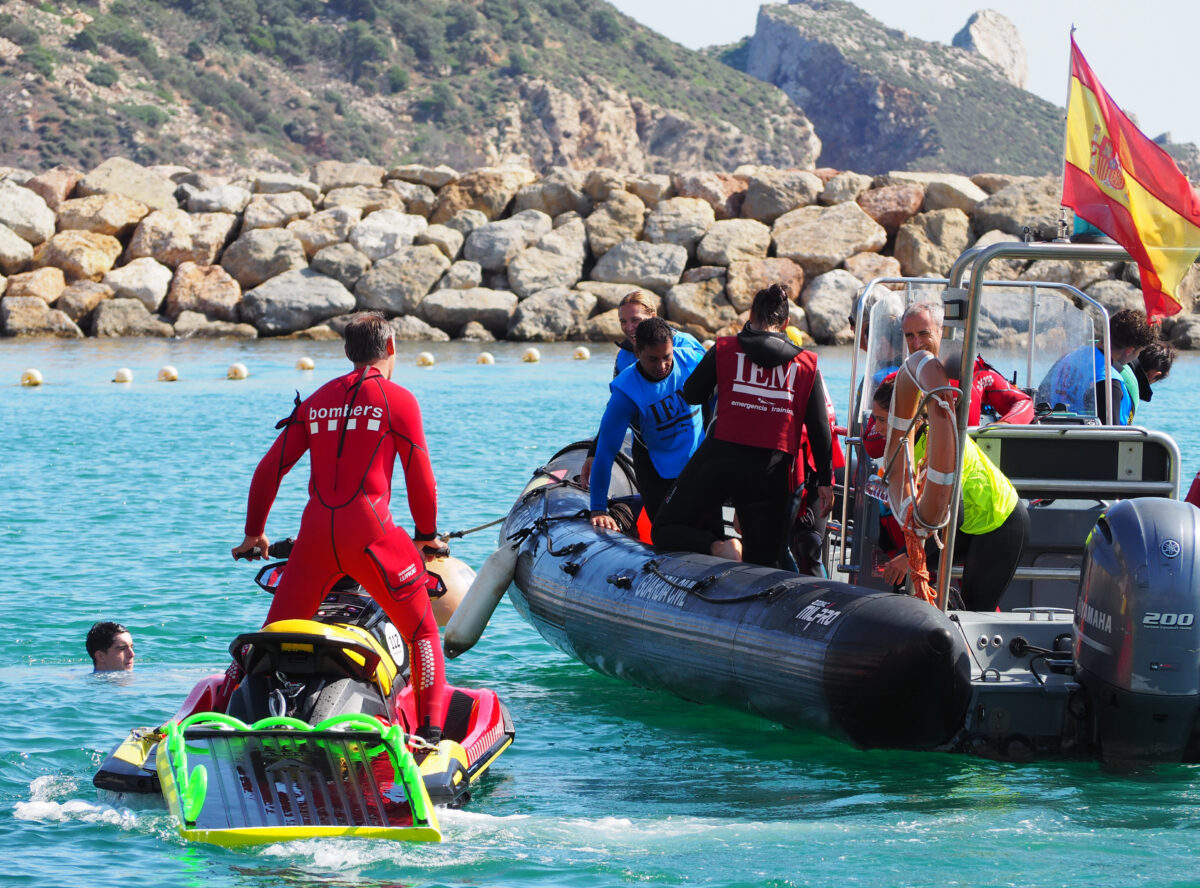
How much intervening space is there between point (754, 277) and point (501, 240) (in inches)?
207

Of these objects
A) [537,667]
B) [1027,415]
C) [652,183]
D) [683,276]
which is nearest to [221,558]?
[537,667]

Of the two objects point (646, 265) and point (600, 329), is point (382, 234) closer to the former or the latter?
point (600, 329)

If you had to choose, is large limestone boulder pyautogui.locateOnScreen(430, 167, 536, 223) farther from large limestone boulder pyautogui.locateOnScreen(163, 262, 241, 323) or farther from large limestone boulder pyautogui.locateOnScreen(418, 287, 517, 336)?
large limestone boulder pyautogui.locateOnScreen(163, 262, 241, 323)

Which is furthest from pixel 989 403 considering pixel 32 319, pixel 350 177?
pixel 350 177

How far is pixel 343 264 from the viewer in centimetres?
2847

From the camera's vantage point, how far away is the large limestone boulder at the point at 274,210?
29.9 meters

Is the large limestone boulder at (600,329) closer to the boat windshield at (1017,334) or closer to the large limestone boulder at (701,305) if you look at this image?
the large limestone boulder at (701,305)

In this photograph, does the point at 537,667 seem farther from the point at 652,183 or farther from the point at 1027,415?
the point at 652,183

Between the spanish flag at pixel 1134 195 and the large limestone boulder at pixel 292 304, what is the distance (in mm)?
24047

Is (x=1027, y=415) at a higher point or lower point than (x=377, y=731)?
higher

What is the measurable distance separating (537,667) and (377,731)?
313 cm

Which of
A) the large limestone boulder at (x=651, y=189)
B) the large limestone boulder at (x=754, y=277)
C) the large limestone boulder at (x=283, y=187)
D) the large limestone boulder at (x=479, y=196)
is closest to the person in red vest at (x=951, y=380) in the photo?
the large limestone boulder at (x=754, y=277)

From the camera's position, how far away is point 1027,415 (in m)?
5.94

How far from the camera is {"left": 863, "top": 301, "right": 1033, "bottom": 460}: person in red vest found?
518 cm
